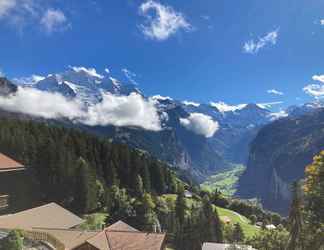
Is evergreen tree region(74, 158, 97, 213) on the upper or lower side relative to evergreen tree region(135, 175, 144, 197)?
lower

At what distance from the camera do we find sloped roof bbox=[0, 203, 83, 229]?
56375 mm

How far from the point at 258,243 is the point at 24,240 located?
220 ft

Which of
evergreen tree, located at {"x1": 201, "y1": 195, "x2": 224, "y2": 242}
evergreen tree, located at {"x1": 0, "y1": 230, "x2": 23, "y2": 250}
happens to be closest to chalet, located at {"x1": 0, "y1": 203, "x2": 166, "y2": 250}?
evergreen tree, located at {"x1": 0, "y1": 230, "x2": 23, "y2": 250}

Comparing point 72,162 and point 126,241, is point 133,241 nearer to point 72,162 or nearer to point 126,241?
point 126,241

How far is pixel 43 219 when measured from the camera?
62625 millimetres

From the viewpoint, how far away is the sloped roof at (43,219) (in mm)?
56375

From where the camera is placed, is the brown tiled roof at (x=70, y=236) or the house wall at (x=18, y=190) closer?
the brown tiled roof at (x=70, y=236)

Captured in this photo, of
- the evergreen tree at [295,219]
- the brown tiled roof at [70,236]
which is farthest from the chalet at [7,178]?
the evergreen tree at [295,219]

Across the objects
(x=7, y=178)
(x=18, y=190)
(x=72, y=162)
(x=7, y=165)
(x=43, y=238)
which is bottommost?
(x=43, y=238)

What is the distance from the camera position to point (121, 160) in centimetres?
13400

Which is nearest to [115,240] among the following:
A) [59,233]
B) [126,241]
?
[126,241]

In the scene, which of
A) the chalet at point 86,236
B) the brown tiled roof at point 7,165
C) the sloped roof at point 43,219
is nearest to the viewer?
the chalet at point 86,236

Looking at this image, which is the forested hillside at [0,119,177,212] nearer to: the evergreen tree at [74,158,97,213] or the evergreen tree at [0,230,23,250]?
the evergreen tree at [74,158,97,213]

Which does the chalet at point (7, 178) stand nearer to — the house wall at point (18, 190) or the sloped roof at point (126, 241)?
the house wall at point (18, 190)
